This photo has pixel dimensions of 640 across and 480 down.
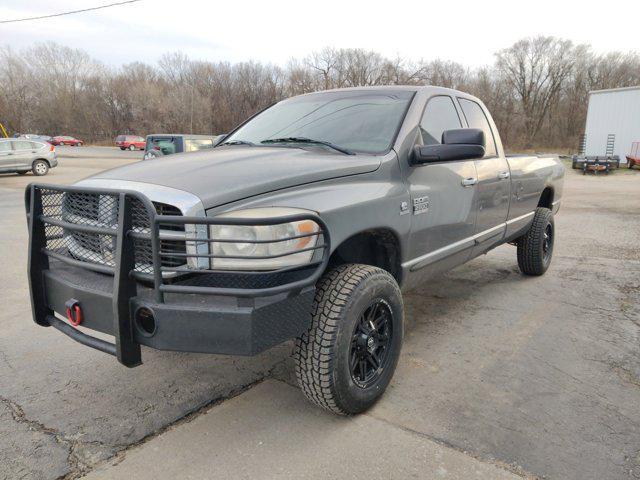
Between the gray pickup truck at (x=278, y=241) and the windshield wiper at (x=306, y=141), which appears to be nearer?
the gray pickup truck at (x=278, y=241)

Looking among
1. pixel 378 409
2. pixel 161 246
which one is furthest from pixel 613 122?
pixel 161 246

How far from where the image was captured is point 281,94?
221ft

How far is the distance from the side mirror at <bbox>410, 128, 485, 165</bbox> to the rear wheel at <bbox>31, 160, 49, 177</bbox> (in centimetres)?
2036

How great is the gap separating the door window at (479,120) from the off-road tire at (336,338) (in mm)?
2191

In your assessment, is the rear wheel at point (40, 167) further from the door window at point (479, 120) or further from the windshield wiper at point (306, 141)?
the door window at point (479, 120)

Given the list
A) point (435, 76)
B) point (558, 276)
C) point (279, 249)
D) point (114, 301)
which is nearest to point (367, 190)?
point (279, 249)

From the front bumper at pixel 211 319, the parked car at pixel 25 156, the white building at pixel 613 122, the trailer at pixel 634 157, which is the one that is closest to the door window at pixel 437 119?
the front bumper at pixel 211 319

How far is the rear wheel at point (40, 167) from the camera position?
63.6 ft

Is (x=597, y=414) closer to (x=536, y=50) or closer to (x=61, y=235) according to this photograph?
(x=61, y=235)

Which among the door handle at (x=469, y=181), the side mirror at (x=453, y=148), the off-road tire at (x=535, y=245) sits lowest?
the off-road tire at (x=535, y=245)

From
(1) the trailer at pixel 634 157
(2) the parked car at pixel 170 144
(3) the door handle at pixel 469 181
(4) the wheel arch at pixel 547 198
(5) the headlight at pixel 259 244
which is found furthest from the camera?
(1) the trailer at pixel 634 157

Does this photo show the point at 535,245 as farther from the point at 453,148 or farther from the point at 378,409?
the point at 378,409

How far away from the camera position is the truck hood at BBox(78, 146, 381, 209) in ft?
7.34

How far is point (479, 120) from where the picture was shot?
14.3ft
